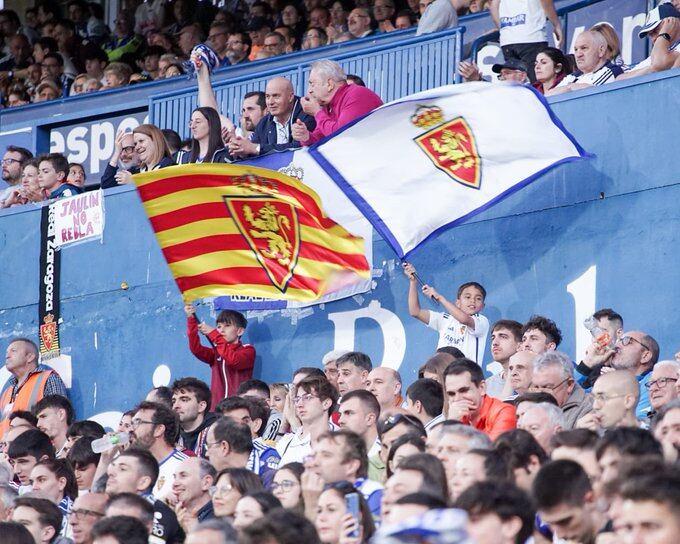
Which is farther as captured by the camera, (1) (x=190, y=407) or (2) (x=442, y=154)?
(2) (x=442, y=154)

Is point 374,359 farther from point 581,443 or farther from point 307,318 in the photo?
point 581,443

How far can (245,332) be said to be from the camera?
43.8 ft

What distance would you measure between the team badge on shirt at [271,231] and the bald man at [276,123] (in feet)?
3.23

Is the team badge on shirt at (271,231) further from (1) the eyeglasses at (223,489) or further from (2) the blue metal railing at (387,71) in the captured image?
(1) the eyeglasses at (223,489)

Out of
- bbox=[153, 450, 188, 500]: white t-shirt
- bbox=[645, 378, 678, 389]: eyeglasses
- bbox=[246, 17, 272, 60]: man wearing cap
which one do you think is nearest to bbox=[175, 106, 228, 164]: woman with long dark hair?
bbox=[153, 450, 188, 500]: white t-shirt

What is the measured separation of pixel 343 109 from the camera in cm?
1203

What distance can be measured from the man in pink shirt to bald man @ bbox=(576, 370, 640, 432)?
4.28m

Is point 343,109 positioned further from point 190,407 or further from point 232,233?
point 190,407

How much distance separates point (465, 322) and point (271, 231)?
5.32ft

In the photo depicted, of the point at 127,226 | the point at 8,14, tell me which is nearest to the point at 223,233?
the point at 127,226

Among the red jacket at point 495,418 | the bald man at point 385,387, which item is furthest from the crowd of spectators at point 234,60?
the red jacket at point 495,418

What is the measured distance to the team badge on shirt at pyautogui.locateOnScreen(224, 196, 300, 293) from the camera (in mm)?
11656

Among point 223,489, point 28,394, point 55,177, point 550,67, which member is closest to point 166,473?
point 223,489

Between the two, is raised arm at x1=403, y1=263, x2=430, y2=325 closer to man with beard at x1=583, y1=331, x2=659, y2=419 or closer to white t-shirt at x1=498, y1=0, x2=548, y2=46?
man with beard at x1=583, y1=331, x2=659, y2=419
